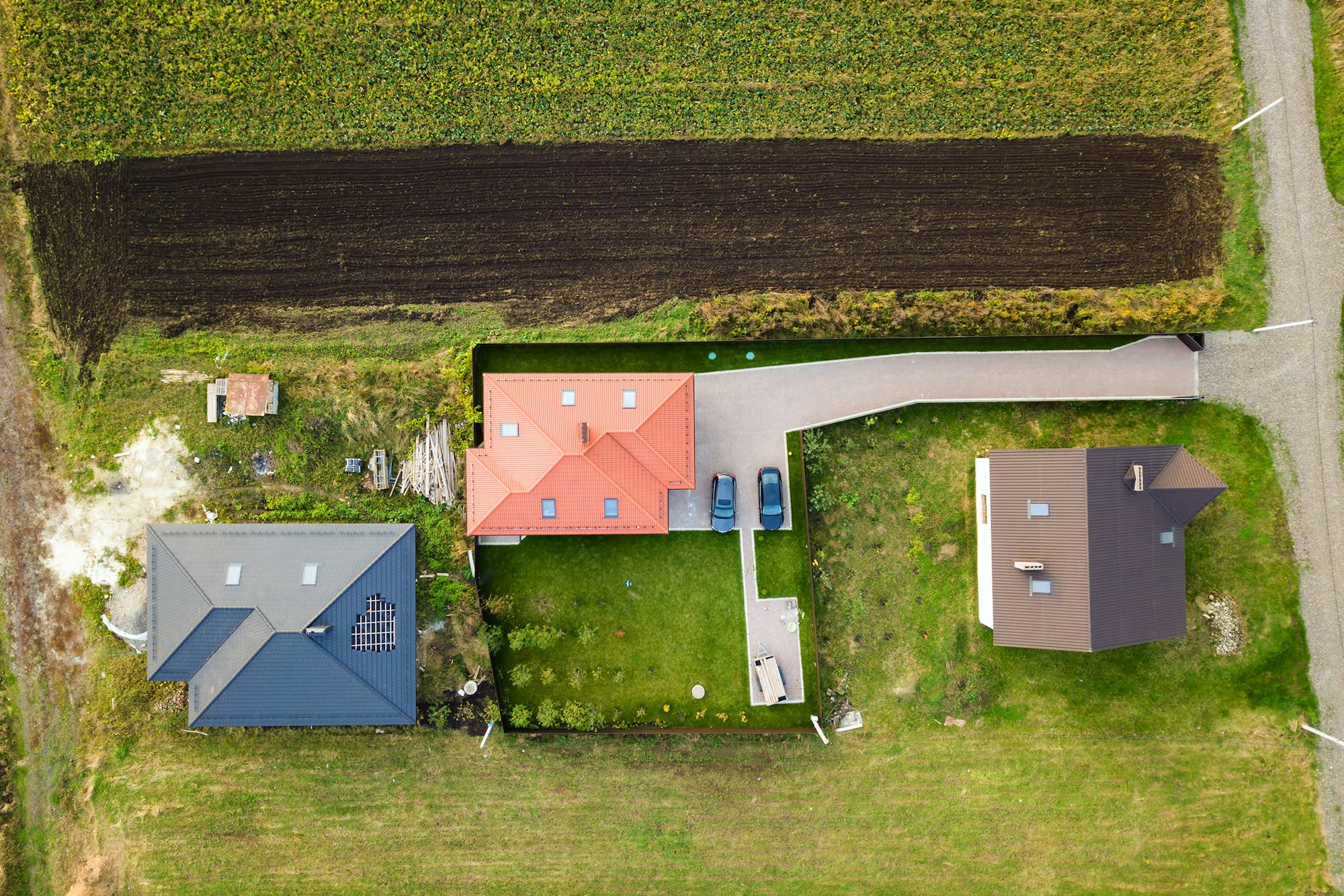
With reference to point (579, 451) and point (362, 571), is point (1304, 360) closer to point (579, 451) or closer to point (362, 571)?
point (579, 451)

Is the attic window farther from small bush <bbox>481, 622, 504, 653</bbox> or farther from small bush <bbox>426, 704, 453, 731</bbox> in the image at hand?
small bush <bbox>426, 704, 453, 731</bbox>

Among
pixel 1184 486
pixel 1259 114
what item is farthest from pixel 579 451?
pixel 1259 114

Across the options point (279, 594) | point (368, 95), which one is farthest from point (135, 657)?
point (368, 95)

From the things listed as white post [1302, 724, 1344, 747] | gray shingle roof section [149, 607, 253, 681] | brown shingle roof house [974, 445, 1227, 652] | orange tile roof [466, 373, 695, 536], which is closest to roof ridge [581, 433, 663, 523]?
orange tile roof [466, 373, 695, 536]

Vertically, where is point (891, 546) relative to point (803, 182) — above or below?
below

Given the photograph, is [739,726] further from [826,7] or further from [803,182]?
[826,7]

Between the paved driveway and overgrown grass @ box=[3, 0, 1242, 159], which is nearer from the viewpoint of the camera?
overgrown grass @ box=[3, 0, 1242, 159]
